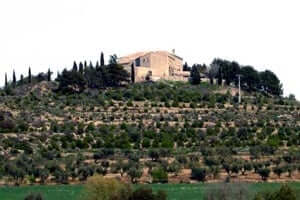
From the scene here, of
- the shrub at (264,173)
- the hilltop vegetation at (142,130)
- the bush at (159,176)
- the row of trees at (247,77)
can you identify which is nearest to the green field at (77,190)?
the bush at (159,176)

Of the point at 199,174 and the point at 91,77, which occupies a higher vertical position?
the point at 91,77

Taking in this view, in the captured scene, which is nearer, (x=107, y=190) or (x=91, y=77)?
(x=107, y=190)

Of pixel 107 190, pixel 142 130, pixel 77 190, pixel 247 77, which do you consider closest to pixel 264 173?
pixel 77 190

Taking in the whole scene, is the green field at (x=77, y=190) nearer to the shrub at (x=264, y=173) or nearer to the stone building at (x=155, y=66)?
the shrub at (x=264, y=173)

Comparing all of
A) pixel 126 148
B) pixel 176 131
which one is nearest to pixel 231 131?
pixel 176 131

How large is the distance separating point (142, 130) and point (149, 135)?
6.91 ft

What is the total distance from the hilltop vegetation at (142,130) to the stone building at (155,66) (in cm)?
277

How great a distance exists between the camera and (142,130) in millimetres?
84688

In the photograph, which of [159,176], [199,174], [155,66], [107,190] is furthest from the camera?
[155,66]

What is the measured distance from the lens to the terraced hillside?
235ft

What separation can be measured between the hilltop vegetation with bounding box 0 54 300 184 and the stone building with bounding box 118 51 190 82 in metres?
2.77

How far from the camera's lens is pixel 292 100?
105 metres

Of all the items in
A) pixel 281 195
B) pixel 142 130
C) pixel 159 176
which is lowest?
pixel 159 176

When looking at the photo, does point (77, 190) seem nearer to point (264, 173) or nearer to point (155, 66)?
point (264, 173)
